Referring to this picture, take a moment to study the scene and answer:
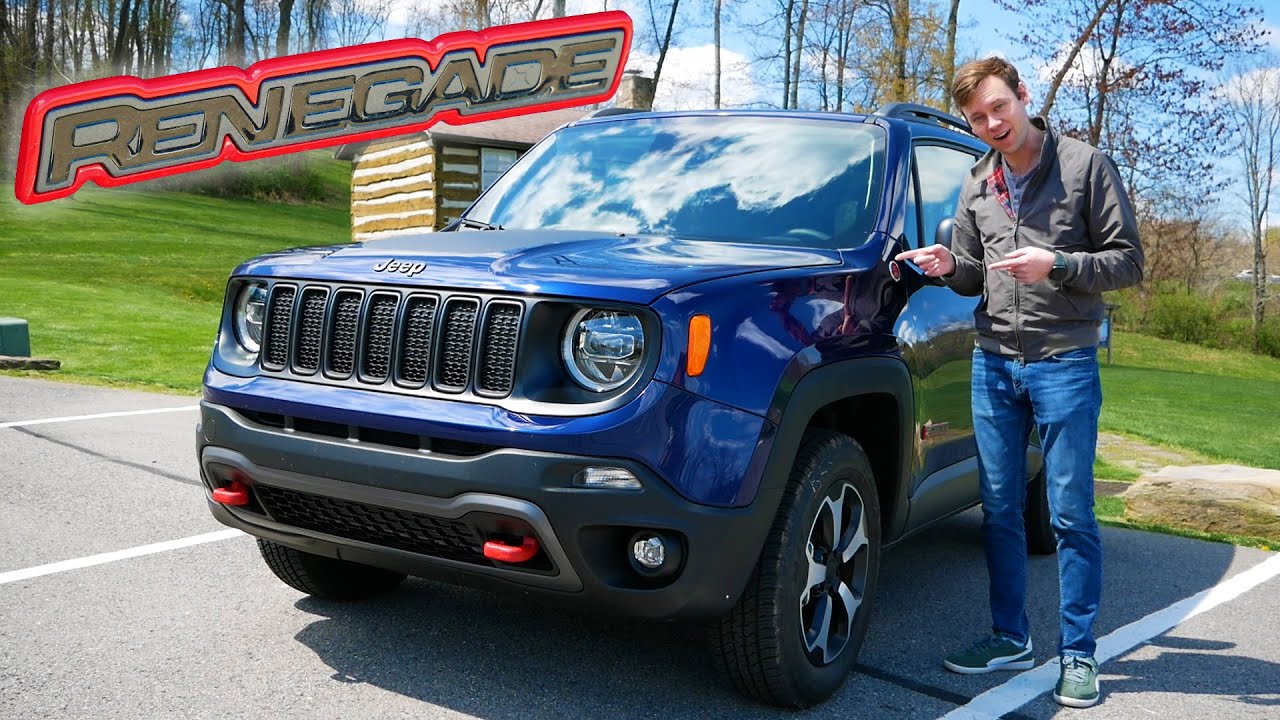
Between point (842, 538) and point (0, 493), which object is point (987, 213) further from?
point (0, 493)

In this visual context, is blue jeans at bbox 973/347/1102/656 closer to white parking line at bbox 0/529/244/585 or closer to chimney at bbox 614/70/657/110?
white parking line at bbox 0/529/244/585

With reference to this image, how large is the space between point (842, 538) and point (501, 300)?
1393mm

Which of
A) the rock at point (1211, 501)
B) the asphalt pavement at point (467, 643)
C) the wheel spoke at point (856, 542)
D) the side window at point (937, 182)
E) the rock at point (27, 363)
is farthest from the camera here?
the rock at point (27, 363)

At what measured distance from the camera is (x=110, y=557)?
5.29 m

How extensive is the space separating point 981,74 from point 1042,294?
73 centimetres

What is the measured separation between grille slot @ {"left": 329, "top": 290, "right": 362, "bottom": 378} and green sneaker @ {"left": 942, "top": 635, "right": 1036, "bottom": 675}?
230 centimetres

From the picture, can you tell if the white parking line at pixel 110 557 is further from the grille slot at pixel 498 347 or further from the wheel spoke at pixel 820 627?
the wheel spoke at pixel 820 627

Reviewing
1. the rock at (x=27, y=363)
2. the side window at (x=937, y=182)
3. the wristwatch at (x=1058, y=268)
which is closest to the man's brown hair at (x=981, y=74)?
the wristwatch at (x=1058, y=268)

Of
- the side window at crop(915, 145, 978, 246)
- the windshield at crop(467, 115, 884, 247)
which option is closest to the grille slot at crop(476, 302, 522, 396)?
the windshield at crop(467, 115, 884, 247)

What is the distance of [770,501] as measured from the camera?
3.35 metres

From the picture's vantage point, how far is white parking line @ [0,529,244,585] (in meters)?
4.95

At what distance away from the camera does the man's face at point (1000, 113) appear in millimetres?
3771

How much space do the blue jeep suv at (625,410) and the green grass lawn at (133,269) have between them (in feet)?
30.5

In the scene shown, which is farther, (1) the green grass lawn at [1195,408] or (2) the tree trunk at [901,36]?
(2) the tree trunk at [901,36]
